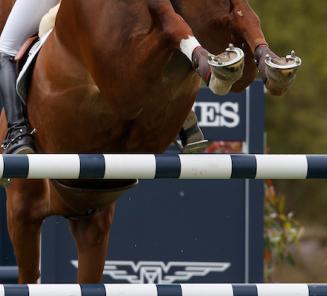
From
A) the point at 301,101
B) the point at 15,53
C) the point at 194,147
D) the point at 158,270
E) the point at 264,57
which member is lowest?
the point at 301,101

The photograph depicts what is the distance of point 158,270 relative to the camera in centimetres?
746

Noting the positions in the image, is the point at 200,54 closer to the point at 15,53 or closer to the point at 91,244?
the point at 15,53

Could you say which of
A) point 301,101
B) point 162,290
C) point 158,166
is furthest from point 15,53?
point 301,101

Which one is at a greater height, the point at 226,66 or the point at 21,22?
the point at 226,66

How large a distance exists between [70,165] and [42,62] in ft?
4.13

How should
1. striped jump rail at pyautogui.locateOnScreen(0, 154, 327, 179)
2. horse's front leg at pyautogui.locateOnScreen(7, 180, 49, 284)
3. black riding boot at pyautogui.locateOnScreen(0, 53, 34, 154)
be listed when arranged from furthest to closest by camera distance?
horse's front leg at pyautogui.locateOnScreen(7, 180, 49, 284), black riding boot at pyautogui.locateOnScreen(0, 53, 34, 154), striped jump rail at pyautogui.locateOnScreen(0, 154, 327, 179)

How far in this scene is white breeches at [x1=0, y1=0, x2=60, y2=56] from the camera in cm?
584

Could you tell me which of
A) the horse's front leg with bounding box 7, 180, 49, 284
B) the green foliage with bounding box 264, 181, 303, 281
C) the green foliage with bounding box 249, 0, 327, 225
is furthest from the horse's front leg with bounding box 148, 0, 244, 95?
the green foliage with bounding box 249, 0, 327, 225

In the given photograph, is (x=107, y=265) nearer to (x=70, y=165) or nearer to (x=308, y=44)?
(x=70, y=165)

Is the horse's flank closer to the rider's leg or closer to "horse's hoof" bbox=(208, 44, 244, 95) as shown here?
the rider's leg

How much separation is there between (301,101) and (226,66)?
13.5 m

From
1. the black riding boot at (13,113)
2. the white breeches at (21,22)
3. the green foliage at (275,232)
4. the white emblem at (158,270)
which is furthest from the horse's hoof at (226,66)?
the green foliage at (275,232)

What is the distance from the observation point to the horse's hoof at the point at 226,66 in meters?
4.70

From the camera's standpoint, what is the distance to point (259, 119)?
24.6 ft
